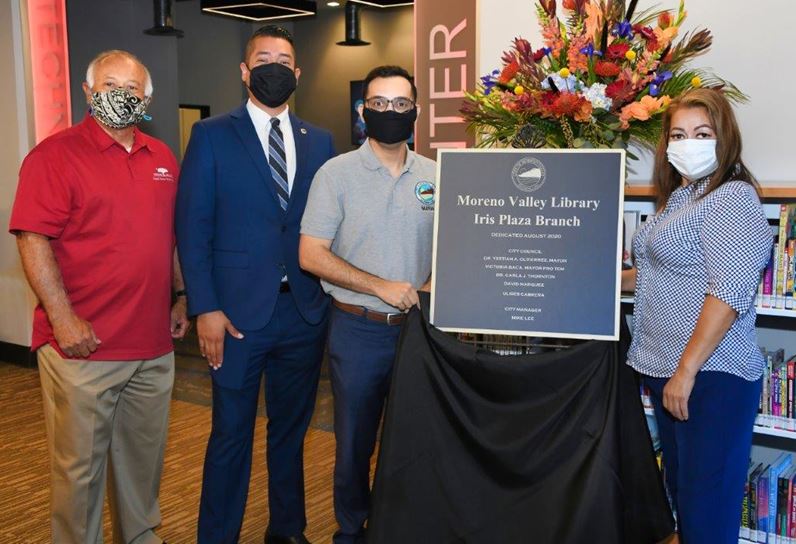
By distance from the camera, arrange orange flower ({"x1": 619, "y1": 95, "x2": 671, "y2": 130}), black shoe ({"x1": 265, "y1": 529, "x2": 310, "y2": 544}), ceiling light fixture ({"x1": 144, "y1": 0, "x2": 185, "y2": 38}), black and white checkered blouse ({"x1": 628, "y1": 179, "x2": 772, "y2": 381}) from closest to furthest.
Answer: black and white checkered blouse ({"x1": 628, "y1": 179, "x2": 772, "y2": 381}) < orange flower ({"x1": 619, "y1": 95, "x2": 671, "y2": 130}) < black shoe ({"x1": 265, "y1": 529, "x2": 310, "y2": 544}) < ceiling light fixture ({"x1": 144, "y1": 0, "x2": 185, "y2": 38})

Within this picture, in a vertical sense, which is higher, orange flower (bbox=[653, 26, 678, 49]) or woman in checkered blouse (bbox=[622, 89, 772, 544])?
orange flower (bbox=[653, 26, 678, 49])

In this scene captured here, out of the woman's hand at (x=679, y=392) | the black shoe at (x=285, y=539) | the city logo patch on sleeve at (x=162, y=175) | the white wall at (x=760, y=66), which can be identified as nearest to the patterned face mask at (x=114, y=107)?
the city logo patch on sleeve at (x=162, y=175)

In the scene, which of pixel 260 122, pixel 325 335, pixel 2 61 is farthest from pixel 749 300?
pixel 2 61

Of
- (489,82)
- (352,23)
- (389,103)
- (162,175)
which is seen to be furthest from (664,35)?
(352,23)

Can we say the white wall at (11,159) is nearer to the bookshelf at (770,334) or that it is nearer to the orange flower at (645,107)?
the bookshelf at (770,334)

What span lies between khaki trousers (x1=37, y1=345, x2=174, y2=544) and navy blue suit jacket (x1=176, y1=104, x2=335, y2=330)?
1.42 feet

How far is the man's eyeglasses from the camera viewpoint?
112 inches

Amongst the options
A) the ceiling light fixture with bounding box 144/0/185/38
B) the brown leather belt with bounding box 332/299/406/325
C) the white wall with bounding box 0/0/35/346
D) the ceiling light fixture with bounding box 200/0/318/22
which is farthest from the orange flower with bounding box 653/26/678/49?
the ceiling light fixture with bounding box 144/0/185/38

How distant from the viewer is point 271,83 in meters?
3.08

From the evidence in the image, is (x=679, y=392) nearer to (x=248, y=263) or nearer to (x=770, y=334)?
(x=770, y=334)

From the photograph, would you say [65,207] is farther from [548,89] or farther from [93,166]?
[548,89]

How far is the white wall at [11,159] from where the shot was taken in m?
6.01

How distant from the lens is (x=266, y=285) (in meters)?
3.04

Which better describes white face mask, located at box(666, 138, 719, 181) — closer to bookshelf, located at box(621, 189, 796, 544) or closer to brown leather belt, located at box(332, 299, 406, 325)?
bookshelf, located at box(621, 189, 796, 544)
